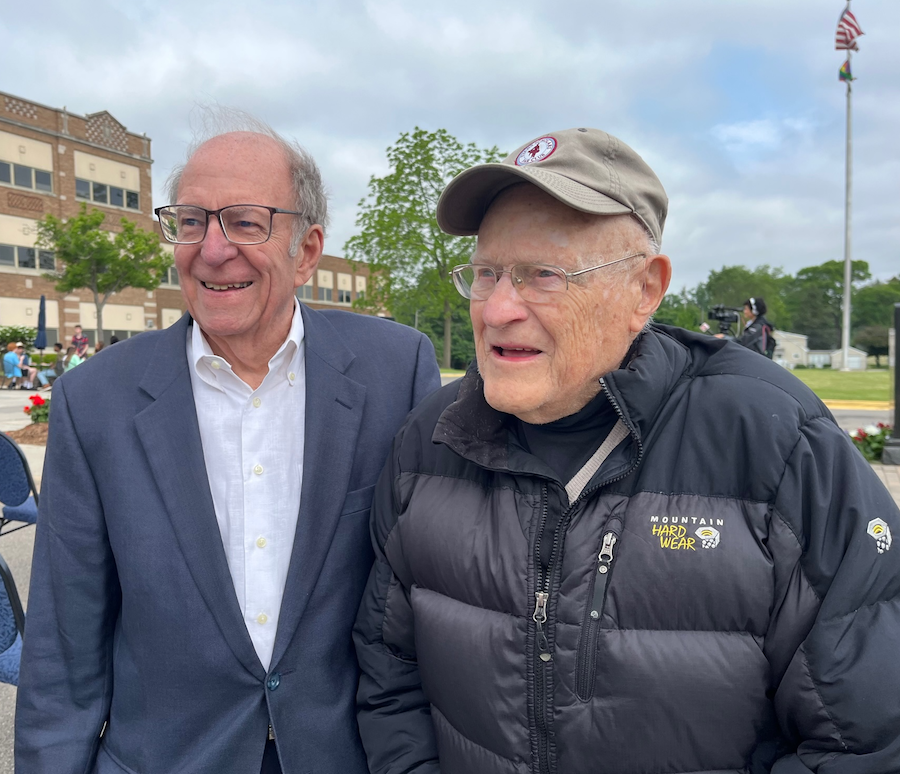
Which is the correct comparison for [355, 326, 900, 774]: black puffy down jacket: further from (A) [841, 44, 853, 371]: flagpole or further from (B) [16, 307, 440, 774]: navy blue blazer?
(A) [841, 44, 853, 371]: flagpole

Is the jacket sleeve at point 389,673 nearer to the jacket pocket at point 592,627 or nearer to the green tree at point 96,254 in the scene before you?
the jacket pocket at point 592,627

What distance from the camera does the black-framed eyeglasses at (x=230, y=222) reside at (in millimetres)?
1835

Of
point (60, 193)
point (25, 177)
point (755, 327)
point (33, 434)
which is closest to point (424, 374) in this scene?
point (755, 327)

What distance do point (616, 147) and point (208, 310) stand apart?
3.71ft

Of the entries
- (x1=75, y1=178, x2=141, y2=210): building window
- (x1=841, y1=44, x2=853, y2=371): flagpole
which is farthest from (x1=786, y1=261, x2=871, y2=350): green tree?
(x1=75, y1=178, x2=141, y2=210): building window

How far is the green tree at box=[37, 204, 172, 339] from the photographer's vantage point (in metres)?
28.7

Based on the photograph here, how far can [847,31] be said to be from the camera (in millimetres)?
32156

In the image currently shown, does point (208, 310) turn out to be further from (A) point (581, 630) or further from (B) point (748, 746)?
(B) point (748, 746)

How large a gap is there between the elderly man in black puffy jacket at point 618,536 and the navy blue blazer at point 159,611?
233 mm

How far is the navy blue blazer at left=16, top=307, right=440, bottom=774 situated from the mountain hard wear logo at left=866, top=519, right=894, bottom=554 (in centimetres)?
122

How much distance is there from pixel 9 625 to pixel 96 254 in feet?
99.9

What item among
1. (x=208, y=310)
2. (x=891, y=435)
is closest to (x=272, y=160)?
(x=208, y=310)

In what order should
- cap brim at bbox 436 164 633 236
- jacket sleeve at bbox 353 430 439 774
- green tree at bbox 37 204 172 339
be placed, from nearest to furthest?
cap brim at bbox 436 164 633 236 < jacket sleeve at bbox 353 430 439 774 < green tree at bbox 37 204 172 339

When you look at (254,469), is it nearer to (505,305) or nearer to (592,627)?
(505,305)
